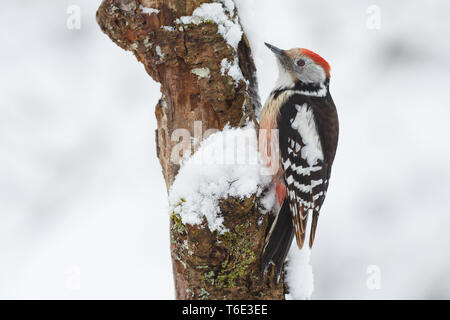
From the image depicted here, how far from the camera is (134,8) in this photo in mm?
2150

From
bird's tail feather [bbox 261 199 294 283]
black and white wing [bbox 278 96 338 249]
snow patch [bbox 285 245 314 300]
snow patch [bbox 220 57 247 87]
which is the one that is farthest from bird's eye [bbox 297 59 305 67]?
snow patch [bbox 285 245 314 300]

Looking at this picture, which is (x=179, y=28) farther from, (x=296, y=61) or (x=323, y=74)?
(x=323, y=74)

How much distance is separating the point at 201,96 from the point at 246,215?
69 centimetres

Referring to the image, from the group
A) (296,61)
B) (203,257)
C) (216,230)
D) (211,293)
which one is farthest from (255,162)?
(296,61)

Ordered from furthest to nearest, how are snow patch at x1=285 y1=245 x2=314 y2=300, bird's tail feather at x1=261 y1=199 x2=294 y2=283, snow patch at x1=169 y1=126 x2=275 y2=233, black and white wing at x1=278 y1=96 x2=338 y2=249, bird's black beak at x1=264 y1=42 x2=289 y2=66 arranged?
bird's black beak at x1=264 y1=42 x2=289 y2=66 → black and white wing at x1=278 y1=96 x2=338 y2=249 → snow patch at x1=285 y1=245 x2=314 y2=300 → bird's tail feather at x1=261 y1=199 x2=294 y2=283 → snow patch at x1=169 y1=126 x2=275 y2=233

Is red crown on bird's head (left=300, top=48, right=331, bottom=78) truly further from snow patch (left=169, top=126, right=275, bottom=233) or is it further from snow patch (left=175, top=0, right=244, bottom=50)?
snow patch (left=169, top=126, right=275, bottom=233)

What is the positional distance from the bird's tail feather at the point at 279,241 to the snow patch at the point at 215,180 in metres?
0.11

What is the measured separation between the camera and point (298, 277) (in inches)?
90.5

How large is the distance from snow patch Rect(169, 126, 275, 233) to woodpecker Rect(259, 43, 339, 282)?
6.4 inches

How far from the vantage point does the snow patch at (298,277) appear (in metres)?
2.28

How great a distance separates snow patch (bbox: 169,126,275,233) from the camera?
1.96 m

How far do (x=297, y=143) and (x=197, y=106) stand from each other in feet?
2.14

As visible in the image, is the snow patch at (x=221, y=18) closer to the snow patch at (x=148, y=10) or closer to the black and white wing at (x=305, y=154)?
the snow patch at (x=148, y=10)

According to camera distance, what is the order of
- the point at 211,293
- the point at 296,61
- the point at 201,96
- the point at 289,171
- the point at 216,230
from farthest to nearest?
the point at 296,61 → the point at 289,171 → the point at 201,96 → the point at 211,293 → the point at 216,230
